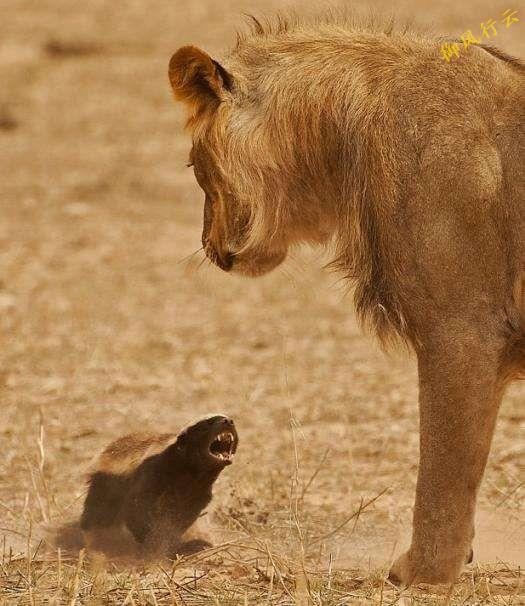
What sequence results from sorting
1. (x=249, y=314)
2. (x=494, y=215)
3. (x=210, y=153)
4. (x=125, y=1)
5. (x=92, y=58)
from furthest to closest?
(x=125, y=1), (x=92, y=58), (x=249, y=314), (x=210, y=153), (x=494, y=215)

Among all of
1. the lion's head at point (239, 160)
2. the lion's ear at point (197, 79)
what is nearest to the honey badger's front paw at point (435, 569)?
the lion's head at point (239, 160)

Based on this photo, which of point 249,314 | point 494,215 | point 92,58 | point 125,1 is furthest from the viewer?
point 125,1

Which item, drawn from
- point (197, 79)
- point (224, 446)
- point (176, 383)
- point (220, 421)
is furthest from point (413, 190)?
point (176, 383)

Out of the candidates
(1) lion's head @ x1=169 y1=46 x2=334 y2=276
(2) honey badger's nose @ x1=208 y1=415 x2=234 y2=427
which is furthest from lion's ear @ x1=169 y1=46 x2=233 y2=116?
(2) honey badger's nose @ x1=208 y1=415 x2=234 y2=427

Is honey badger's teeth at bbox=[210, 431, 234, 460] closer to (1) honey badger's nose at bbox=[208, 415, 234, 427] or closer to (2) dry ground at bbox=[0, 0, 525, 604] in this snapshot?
(1) honey badger's nose at bbox=[208, 415, 234, 427]

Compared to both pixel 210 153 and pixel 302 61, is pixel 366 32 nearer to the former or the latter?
pixel 302 61

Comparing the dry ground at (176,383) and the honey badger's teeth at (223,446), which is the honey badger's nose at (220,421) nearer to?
the honey badger's teeth at (223,446)

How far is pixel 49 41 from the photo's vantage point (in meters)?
16.7

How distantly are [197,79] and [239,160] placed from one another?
1.09 feet

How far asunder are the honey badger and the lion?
36.2 inches

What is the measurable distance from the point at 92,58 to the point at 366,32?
12.2 m

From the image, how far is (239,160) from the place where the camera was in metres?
4.61

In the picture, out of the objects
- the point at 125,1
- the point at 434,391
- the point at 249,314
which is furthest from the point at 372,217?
the point at 125,1

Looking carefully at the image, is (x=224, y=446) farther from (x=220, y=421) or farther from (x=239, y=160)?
(x=239, y=160)
